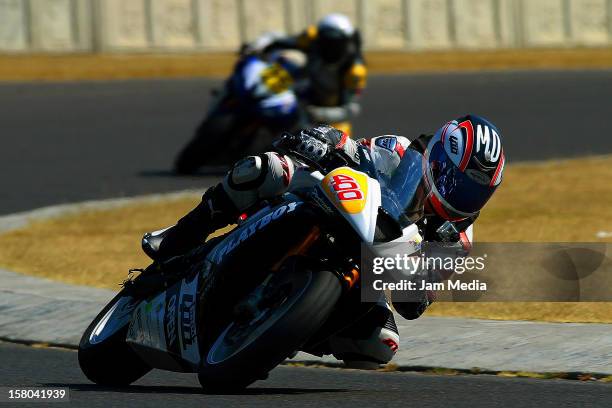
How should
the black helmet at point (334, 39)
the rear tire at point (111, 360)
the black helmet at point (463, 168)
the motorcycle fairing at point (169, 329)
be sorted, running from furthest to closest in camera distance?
the black helmet at point (334, 39) < the rear tire at point (111, 360) < the motorcycle fairing at point (169, 329) < the black helmet at point (463, 168)

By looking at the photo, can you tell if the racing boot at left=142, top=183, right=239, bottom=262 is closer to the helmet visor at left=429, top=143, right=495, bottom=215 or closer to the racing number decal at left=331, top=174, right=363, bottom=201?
the racing number decal at left=331, top=174, right=363, bottom=201

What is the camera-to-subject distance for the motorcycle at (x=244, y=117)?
659 inches

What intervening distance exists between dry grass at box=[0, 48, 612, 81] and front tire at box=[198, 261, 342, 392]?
16741mm

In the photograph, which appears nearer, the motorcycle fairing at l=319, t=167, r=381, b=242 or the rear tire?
the motorcycle fairing at l=319, t=167, r=381, b=242

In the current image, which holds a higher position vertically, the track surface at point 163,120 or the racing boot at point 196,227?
the racing boot at point 196,227

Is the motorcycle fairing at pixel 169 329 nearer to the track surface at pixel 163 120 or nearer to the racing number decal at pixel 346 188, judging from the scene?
the racing number decal at pixel 346 188

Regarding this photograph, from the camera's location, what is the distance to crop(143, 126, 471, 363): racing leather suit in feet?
21.2

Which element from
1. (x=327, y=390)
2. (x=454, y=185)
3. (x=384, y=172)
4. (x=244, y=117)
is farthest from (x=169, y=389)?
(x=244, y=117)

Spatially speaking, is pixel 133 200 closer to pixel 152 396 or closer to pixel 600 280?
pixel 600 280

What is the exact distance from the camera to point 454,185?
6211 mm

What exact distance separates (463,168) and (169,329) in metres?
1.37

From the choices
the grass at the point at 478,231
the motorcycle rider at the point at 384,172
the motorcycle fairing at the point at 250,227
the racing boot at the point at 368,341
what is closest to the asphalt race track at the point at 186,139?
the racing boot at the point at 368,341

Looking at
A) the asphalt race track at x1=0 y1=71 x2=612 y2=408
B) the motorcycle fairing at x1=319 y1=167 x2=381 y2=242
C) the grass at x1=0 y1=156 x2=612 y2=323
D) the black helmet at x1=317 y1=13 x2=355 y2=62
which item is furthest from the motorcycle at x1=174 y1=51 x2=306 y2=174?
the motorcycle fairing at x1=319 y1=167 x2=381 y2=242

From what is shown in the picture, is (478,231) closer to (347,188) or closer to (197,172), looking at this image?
(197,172)
